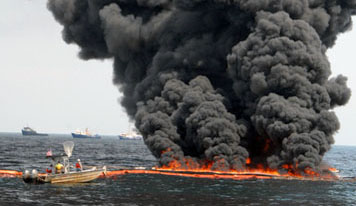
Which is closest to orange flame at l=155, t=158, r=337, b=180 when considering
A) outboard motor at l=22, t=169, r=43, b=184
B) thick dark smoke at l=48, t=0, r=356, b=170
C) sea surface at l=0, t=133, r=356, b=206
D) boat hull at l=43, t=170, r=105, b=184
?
thick dark smoke at l=48, t=0, r=356, b=170

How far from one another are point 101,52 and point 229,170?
44.3m

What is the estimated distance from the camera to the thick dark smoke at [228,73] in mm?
71812

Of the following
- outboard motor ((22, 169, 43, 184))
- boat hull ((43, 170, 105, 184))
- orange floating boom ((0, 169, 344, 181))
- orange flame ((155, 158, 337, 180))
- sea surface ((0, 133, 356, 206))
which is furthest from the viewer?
orange floating boom ((0, 169, 344, 181))

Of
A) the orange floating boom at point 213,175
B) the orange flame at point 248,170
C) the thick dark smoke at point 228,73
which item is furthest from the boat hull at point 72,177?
the thick dark smoke at point 228,73

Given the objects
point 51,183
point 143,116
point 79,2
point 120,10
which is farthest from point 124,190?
point 79,2

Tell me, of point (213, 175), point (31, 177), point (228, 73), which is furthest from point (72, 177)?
point (228, 73)

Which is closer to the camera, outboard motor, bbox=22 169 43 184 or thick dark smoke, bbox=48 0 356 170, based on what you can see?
outboard motor, bbox=22 169 43 184

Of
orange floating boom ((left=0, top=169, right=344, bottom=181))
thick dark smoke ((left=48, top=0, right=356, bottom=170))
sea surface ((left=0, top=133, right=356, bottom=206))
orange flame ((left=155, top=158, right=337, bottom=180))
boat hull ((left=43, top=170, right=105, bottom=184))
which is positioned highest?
thick dark smoke ((left=48, top=0, right=356, bottom=170))

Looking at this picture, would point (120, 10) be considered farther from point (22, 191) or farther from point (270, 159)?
point (22, 191)

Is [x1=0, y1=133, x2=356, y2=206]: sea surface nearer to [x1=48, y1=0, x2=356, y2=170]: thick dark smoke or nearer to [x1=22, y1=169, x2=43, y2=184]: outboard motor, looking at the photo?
[x1=22, y1=169, x2=43, y2=184]: outboard motor

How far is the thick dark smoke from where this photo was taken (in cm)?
7181

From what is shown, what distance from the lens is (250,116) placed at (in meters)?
80.7

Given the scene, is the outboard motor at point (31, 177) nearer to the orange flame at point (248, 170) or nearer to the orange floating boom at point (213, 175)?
the orange floating boom at point (213, 175)

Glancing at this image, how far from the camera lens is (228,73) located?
3396 inches
